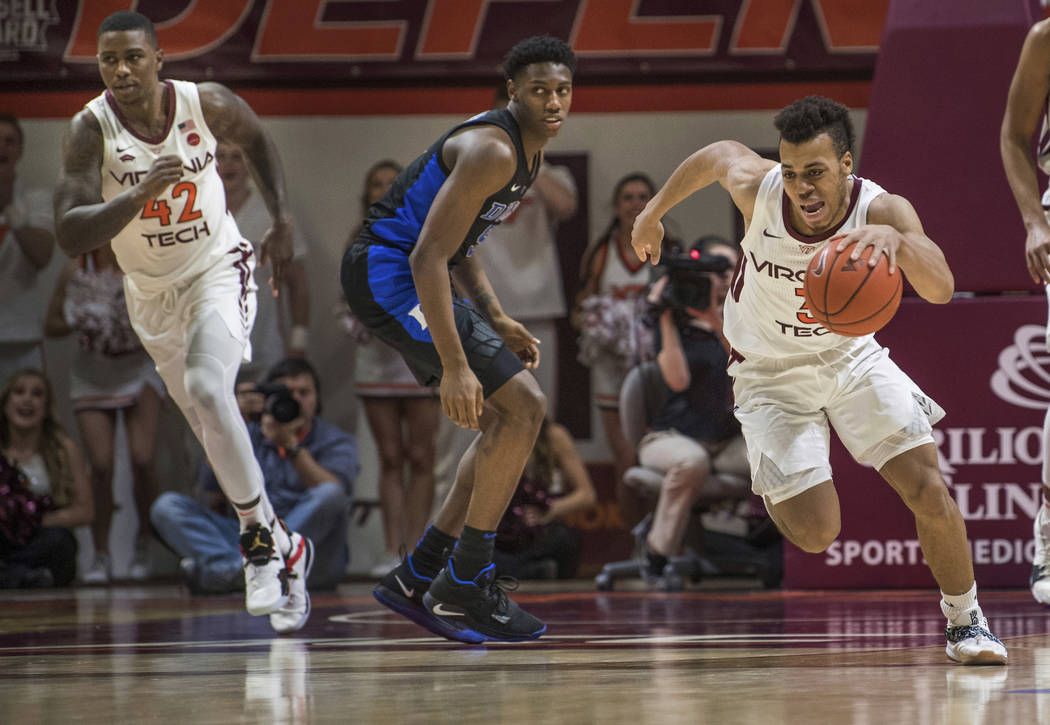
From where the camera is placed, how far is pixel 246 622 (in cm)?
540

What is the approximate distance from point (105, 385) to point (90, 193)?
3.28 meters

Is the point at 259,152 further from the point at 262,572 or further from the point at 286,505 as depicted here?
the point at 286,505

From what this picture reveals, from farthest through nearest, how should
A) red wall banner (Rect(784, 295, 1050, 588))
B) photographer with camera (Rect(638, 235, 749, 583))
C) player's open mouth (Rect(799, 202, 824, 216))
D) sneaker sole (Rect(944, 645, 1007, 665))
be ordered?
photographer with camera (Rect(638, 235, 749, 583)), red wall banner (Rect(784, 295, 1050, 588)), player's open mouth (Rect(799, 202, 824, 216)), sneaker sole (Rect(944, 645, 1007, 665))

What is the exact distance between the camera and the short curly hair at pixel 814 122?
3713 millimetres

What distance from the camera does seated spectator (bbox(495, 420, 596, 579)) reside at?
707cm

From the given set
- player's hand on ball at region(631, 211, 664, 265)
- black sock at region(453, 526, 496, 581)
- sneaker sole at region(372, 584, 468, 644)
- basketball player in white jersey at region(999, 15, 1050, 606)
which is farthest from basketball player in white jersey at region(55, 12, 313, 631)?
basketball player in white jersey at region(999, 15, 1050, 606)

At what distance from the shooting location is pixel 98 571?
7.83 m

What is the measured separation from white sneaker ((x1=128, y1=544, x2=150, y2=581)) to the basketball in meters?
5.53

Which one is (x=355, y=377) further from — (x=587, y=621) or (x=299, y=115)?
(x=587, y=621)

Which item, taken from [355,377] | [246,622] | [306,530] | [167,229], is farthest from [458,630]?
[355,377]

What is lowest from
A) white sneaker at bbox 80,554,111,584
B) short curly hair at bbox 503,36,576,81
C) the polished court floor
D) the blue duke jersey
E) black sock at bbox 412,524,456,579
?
the polished court floor

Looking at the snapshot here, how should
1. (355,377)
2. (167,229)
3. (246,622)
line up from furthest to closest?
1. (355,377)
2. (246,622)
3. (167,229)

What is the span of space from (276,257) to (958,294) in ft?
9.71

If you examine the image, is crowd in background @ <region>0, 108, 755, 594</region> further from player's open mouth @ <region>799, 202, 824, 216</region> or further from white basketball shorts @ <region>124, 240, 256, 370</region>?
player's open mouth @ <region>799, 202, 824, 216</region>
